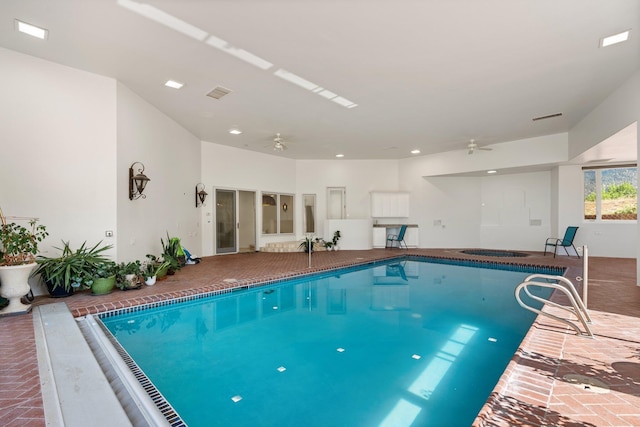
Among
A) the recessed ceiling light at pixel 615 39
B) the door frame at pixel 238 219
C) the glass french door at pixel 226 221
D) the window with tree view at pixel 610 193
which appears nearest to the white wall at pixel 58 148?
the door frame at pixel 238 219

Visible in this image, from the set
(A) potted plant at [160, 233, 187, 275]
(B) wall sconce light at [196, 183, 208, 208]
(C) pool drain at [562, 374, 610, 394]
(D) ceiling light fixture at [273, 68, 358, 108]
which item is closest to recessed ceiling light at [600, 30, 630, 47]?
(D) ceiling light fixture at [273, 68, 358, 108]

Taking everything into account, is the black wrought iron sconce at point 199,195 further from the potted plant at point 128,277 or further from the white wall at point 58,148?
the potted plant at point 128,277

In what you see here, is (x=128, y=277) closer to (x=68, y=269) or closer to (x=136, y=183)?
(x=68, y=269)

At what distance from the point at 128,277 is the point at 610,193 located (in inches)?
436

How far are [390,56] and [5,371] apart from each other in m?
4.77

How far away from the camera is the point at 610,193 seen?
8.07m

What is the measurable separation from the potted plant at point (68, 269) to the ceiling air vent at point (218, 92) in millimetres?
2993

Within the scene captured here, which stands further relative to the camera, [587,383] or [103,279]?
[103,279]

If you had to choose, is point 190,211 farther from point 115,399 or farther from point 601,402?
point 601,402

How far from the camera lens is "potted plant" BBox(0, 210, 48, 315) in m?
3.46

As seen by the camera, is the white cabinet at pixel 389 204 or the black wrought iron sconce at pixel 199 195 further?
the white cabinet at pixel 389 204

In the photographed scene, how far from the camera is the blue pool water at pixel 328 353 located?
2.28 m

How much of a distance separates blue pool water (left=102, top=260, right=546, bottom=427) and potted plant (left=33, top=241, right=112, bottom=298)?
934mm

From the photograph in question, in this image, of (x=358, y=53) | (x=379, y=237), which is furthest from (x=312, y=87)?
(x=379, y=237)
